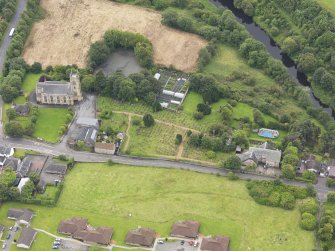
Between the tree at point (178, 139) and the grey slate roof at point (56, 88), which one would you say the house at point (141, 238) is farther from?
the grey slate roof at point (56, 88)

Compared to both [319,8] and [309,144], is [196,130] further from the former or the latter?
[319,8]

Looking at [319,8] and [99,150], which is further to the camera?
[319,8]

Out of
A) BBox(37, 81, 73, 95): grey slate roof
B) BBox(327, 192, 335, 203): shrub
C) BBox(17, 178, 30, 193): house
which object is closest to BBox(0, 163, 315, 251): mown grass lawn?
BBox(17, 178, 30, 193): house

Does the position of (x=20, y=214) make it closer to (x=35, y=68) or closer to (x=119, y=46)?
(x=35, y=68)

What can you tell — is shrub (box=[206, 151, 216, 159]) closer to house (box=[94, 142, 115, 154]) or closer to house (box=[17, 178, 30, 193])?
house (box=[94, 142, 115, 154])

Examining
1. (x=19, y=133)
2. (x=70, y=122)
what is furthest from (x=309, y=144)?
(x=19, y=133)
